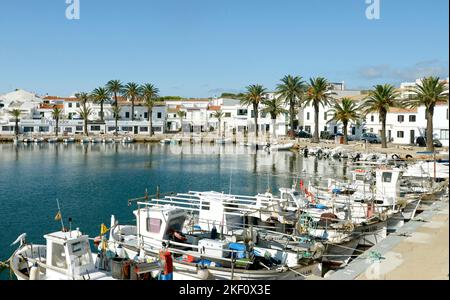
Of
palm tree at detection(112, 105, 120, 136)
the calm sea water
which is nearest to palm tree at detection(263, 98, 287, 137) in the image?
the calm sea water

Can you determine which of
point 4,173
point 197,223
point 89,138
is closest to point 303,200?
point 197,223

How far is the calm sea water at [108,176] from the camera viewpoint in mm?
32594

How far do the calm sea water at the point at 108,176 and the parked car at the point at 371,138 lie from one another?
14832 mm

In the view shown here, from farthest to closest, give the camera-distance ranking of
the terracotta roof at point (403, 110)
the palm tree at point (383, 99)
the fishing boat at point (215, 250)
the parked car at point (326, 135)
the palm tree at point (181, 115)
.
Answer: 1. the palm tree at point (181, 115)
2. the parked car at point (326, 135)
3. the terracotta roof at point (403, 110)
4. the palm tree at point (383, 99)
5. the fishing boat at point (215, 250)

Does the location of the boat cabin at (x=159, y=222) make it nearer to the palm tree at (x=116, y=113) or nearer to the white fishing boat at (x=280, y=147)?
the white fishing boat at (x=280, y=147)

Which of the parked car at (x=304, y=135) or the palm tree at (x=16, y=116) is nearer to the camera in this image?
the parked car at (x=304, y=135)

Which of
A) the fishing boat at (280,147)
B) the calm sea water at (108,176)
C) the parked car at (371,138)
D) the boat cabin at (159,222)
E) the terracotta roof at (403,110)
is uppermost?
the terracotta roof at (403,110)

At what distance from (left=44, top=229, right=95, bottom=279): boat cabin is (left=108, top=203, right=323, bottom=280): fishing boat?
8.89ft

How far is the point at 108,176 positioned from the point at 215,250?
39.6 metres

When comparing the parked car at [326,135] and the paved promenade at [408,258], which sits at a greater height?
the parked car at [326,135]

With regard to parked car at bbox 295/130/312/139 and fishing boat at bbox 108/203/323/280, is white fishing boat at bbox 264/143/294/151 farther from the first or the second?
fishing boat at bbox 108/203/323/280

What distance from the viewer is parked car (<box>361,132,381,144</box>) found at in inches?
3393

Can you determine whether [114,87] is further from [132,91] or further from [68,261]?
[68,261]

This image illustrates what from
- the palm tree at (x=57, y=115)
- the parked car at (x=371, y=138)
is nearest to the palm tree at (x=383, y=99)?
the parked car at (x=371, y=138)
